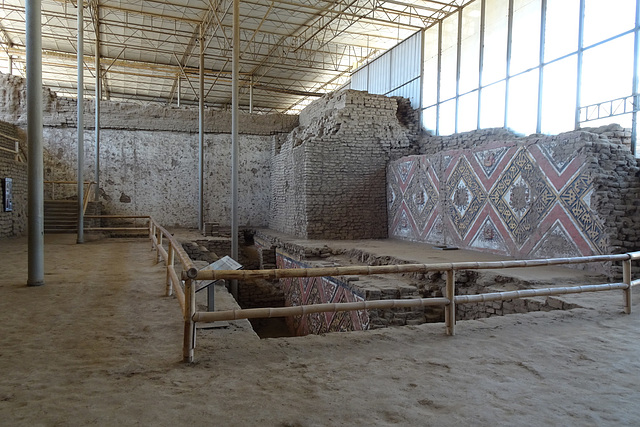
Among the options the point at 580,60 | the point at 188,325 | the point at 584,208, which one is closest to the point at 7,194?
the point at 188,325

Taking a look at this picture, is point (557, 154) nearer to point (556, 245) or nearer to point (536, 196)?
point (536, 196)

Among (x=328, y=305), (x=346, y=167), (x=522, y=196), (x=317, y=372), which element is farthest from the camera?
(x=346, y=167)

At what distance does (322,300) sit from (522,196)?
4.58m

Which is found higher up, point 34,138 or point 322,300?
point 34,138

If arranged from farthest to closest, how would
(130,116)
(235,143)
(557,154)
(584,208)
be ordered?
1. (130,116)
2. (235,143)
3. (557,154)
4. (584,208)

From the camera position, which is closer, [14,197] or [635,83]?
[635,83]

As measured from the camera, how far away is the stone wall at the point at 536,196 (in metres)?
7.63

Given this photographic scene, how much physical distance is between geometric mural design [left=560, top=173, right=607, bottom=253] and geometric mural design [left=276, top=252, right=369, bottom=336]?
419 centimetres

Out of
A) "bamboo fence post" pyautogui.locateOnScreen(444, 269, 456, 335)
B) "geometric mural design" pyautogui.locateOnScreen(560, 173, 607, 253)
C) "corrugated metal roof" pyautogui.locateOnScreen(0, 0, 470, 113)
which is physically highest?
"corrugated metal roof" pyautogui.locateOnScreen(0, 0, 470, 113)

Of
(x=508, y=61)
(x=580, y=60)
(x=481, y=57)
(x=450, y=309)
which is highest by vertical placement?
(x=481, y=57)

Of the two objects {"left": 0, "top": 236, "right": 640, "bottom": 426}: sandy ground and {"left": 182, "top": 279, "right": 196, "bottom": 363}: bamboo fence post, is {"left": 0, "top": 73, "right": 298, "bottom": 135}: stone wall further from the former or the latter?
{"left": 182, "top": 279, "right": 196, "bottom": 363}: bamboo fence post

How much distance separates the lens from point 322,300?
9.02m

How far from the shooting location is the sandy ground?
2.39 m

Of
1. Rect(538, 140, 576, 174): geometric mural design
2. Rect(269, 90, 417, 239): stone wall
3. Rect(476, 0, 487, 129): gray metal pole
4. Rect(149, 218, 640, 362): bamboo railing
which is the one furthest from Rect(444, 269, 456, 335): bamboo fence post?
Rect(476, 0, 487, 129): gray metal pole
